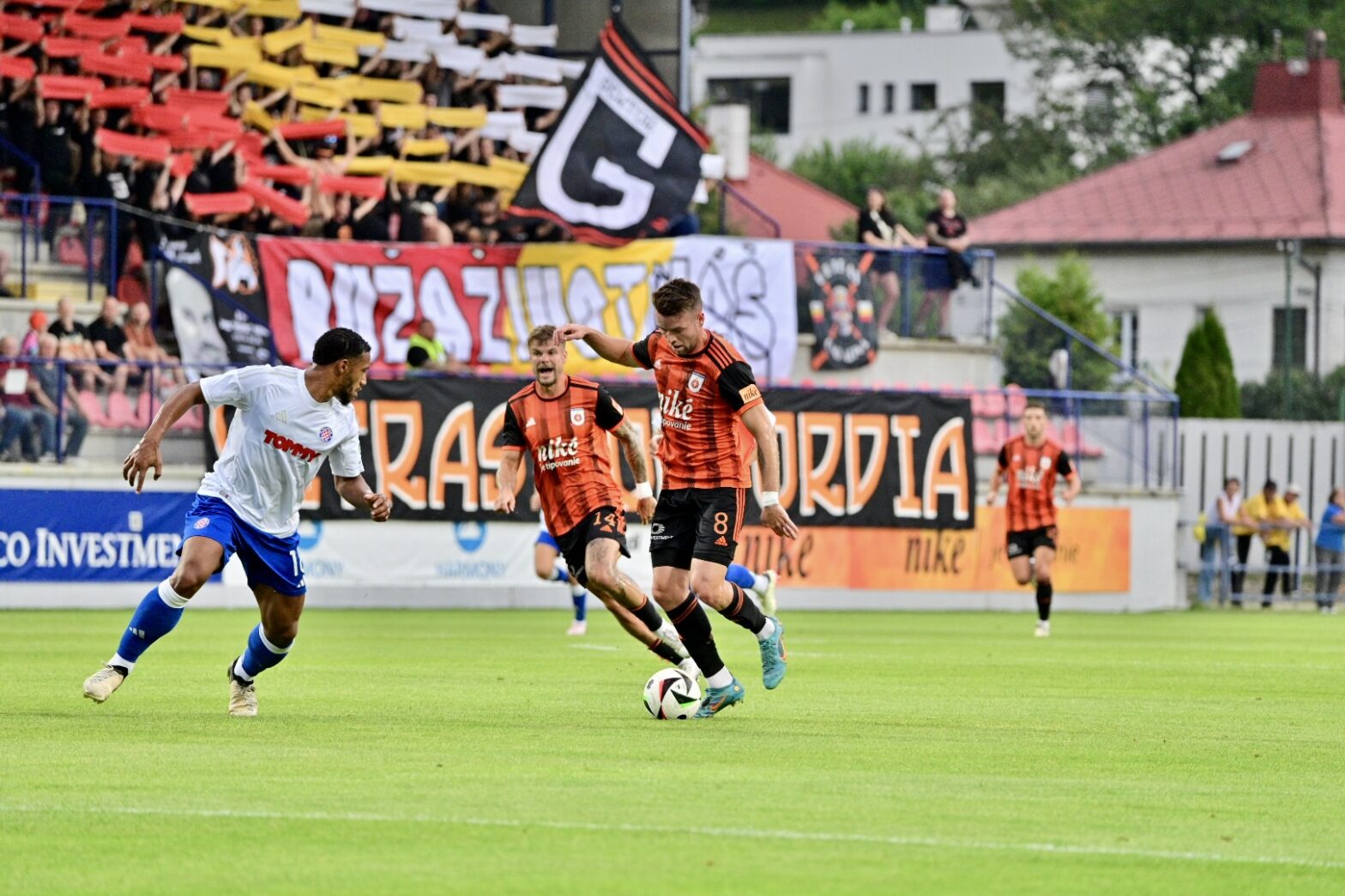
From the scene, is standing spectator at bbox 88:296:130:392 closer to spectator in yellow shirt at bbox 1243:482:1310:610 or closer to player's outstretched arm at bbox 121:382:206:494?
player's outstretched arm at bbox 121:382:206:494

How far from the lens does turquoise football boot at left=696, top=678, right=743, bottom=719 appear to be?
12.1m

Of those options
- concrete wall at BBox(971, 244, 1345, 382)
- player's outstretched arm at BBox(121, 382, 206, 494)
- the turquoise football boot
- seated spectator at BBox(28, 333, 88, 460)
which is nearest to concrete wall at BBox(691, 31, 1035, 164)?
concrete wall at BBox(971, 244, 1345, 382)

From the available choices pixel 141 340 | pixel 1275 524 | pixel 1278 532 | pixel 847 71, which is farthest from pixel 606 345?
pixel 847 71

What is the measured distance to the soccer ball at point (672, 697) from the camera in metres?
12.1

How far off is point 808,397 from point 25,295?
9.78 m

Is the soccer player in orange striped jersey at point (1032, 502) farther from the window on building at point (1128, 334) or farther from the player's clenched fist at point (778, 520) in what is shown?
the window on building at point (1128, 334)

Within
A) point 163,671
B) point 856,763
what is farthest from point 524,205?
point 856,763

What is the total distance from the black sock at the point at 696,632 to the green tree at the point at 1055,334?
2308cm

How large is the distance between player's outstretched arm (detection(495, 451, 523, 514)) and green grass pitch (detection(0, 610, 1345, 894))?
118cm

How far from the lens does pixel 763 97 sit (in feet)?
315

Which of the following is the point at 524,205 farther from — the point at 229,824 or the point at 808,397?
the point at 229,824

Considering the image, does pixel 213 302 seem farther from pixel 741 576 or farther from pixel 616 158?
pixel 741 576

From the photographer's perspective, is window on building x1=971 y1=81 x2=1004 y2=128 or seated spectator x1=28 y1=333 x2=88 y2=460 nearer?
seated spectator x1=28 y1=333 x2=88 y2=460

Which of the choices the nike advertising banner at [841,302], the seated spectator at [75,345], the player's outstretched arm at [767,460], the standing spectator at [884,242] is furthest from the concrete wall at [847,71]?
the player's outstretched arm at [767,460]
